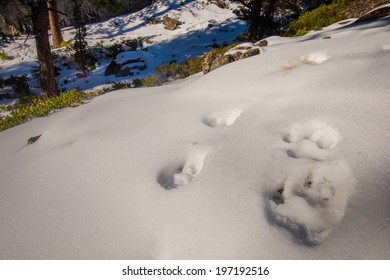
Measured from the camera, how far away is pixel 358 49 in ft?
8.16

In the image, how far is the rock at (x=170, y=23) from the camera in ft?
62.3

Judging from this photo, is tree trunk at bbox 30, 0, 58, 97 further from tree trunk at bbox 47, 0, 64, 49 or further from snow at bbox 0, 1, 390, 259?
tree trunk at bbox 47, 0, 64, 49

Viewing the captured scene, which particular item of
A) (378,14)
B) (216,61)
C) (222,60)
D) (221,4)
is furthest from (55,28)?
(378,14)

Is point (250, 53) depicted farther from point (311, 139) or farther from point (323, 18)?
point (323, 18)

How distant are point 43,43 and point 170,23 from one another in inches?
576

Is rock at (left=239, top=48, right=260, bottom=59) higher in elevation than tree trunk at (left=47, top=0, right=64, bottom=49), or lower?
lower

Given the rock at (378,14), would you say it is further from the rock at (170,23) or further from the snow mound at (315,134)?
the rock at (170,23)

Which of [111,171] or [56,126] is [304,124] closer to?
[111,171]

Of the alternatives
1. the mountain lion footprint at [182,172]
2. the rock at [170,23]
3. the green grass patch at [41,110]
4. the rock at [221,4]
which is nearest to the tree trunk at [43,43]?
the green grass patch at [41,110]

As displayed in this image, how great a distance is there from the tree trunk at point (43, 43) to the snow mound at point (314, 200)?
7843 mm

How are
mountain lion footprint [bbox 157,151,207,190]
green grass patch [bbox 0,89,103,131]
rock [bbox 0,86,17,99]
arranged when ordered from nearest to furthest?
mountain lion footprint [bbox 157,151,207,190]
green grass patch [bbox 0,89,103,131]
rock [bbox 0,86,17,99]

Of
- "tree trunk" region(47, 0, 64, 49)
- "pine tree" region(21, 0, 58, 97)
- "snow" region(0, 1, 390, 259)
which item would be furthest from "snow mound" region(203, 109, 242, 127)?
"tree trunk" region(47, 0, 64, 49)

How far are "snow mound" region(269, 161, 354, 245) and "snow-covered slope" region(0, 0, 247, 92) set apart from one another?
10.5 metres

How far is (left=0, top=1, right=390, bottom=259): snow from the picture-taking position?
44.2 inches
